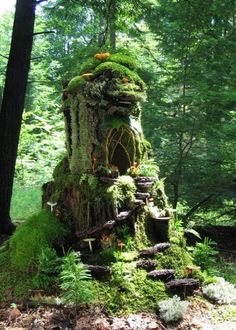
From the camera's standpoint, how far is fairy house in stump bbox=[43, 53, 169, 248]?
4840mm

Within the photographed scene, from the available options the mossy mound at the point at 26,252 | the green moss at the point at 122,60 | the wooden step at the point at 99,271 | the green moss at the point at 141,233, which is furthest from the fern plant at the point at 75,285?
the green moss at the point at 122,60

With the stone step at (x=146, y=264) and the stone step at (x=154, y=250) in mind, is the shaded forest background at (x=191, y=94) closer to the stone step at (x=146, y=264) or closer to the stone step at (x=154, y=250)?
the stone step at (x=154, y=250)

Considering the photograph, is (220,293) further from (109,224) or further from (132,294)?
(109,224)

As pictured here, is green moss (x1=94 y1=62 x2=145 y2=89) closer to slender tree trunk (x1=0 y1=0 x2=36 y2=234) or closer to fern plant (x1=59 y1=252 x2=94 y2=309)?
fern plant (x1=59 y1=252 x2=94 y2=309)

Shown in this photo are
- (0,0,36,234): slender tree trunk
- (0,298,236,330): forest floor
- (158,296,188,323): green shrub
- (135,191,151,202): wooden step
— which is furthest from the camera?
(0,0,36,234): slender tree trunk

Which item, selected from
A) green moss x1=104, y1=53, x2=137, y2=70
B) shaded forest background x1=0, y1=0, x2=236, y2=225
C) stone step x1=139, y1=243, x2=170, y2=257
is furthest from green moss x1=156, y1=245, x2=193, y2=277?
shaded forest background x1=0, y1=0, x2=236, y2=225

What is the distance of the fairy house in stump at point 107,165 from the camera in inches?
191

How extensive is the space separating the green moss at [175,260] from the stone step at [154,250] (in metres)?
0.06

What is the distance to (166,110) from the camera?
8211 mm

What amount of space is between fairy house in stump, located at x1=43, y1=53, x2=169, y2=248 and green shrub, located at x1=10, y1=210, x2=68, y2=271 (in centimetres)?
19

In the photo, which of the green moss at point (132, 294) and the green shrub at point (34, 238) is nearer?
the green moss at point (132, 294)

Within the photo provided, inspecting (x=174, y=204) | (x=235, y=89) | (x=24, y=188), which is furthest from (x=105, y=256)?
(x=24, y=188)

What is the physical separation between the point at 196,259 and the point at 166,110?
150 inches

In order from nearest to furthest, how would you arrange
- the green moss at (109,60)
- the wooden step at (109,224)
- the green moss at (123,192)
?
1. the wooden step at (109,224)
2. the green moss at (123,192)
3. the green moss at (109,60)
